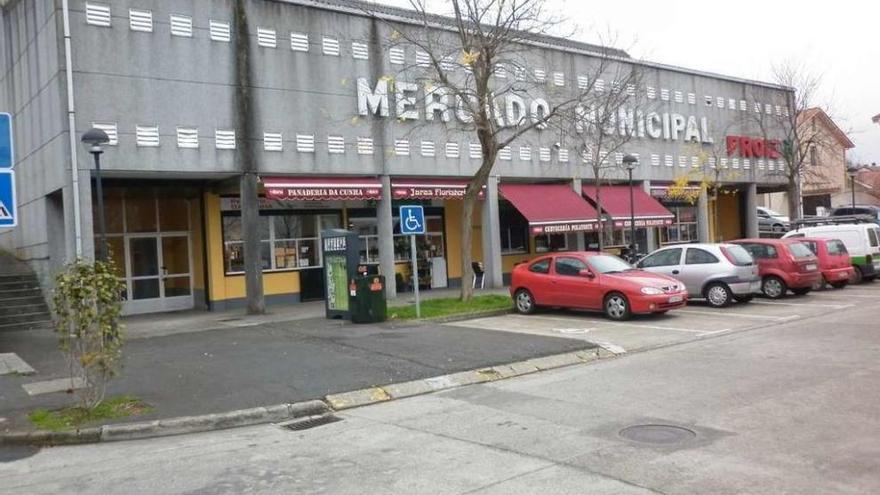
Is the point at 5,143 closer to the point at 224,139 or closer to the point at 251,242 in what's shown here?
the point at 224,139

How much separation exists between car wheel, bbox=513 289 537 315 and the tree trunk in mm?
6601

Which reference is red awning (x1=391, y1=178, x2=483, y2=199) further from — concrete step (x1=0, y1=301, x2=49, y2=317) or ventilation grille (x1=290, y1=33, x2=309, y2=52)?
concrete step (x1=0, y1=301, x2=49, y2=317)

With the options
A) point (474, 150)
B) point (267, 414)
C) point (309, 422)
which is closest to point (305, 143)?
point (474, 150)

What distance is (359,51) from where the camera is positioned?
20625mm

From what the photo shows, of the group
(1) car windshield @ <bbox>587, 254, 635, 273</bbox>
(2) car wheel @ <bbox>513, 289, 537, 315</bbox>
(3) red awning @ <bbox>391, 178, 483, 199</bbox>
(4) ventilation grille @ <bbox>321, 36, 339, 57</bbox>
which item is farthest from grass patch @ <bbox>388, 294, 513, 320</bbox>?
(4) ventilation grille @ <bbox>321, 36, 339, 57</bbox>

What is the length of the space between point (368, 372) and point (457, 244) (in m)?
16.0

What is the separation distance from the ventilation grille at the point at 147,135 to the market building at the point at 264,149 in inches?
1.2

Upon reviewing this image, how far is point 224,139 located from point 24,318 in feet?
21.1

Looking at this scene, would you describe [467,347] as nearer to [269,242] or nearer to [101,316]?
[101,316]

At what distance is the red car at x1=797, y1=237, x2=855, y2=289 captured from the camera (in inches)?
808

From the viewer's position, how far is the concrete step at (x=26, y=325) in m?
16.9

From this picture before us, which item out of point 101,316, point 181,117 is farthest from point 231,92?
point 101,316

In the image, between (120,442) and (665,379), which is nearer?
(120,442)

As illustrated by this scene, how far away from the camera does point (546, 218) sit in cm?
2394
